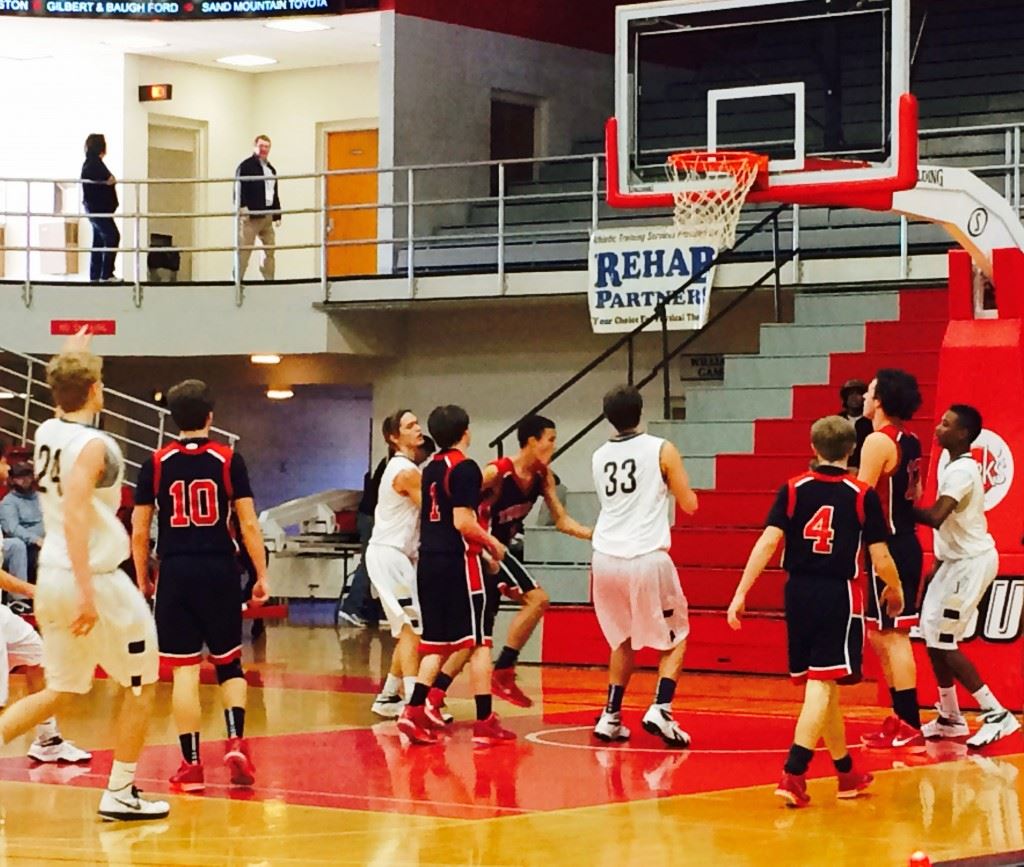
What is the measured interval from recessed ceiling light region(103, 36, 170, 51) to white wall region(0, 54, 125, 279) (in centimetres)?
41

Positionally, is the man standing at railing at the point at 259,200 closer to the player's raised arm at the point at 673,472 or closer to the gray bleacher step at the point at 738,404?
the gray bleacher step at the point at 738,404

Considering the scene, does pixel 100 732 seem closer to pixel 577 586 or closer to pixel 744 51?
pixel 577 586

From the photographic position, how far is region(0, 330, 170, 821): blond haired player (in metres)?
8.34

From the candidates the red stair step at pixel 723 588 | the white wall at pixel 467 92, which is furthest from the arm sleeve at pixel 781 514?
the white wall at pixel 467 92

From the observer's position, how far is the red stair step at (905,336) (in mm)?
16531

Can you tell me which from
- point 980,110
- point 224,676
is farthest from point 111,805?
point 980,110

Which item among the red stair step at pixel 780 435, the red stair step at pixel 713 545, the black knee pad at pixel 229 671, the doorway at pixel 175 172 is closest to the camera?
the black knee pad at pixel 229 671

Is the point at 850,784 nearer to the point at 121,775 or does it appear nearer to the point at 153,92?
the point at 121,775

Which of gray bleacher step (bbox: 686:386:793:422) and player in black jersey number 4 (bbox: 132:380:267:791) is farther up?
gray bleacher step (bbox: 686:386:793:422)

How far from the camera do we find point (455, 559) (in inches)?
434

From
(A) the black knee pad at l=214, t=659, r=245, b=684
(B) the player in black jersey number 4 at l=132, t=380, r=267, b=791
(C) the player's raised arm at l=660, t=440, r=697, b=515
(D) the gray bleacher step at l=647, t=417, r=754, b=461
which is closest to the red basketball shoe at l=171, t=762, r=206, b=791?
(B) the player in black jersey number 4 at l=132, t=380, r=267, b=791

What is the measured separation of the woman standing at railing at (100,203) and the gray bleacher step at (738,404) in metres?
7.22

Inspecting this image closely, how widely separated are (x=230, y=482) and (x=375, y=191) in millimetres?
14822

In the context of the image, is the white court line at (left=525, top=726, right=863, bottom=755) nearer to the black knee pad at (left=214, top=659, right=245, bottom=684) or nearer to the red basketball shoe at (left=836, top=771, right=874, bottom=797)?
the red basketball shoe at (left=836, top=771, right=874, bottom=797)
